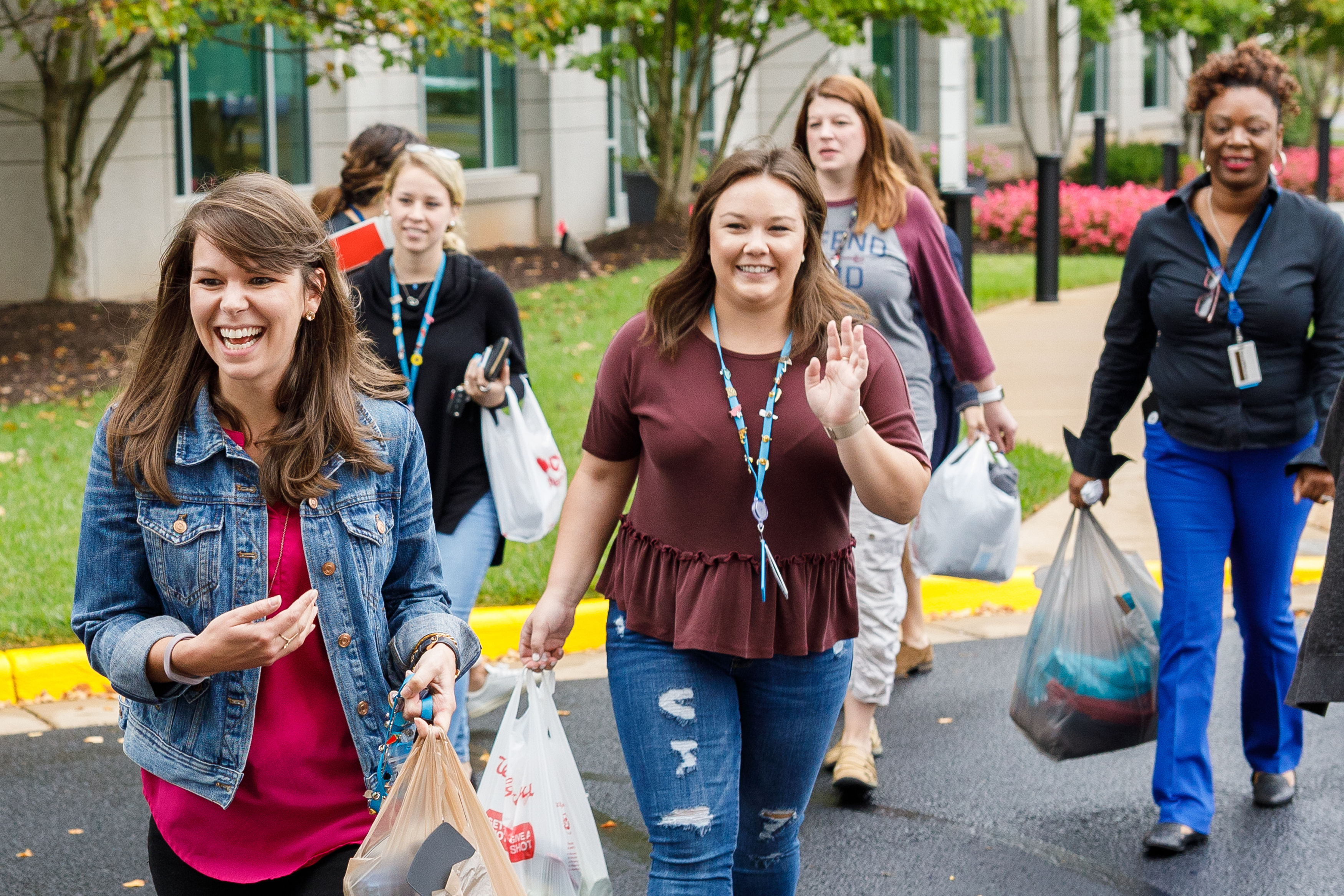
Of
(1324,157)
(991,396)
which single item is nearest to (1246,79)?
(991,396)

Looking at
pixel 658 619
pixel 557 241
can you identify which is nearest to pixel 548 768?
pixel 658 619

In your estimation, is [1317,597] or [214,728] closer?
[214,728]

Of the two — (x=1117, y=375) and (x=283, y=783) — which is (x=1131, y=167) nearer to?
(x=1117, y=375)

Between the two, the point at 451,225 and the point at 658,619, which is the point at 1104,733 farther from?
the point at 451,225

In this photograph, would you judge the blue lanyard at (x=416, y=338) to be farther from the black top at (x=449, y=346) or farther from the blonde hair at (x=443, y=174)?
the blonde hair at (x=443, y=174)

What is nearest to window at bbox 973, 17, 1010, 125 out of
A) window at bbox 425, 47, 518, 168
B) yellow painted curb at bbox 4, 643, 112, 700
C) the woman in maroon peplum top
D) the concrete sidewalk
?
window at bbox 425, 47, 518, 168

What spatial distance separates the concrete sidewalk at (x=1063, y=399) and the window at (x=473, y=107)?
7039 mm

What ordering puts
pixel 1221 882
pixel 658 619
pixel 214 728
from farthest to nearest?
1. pixel 1221 882
2. pixel 658 619
3. pixel 214 728

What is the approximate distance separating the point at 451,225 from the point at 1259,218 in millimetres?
2393

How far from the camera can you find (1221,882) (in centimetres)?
441


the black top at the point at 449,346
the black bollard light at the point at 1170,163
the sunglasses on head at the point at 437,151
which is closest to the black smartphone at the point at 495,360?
the black top at the point at 449,346

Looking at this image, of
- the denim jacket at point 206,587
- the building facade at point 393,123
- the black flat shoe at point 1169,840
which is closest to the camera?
the denim jacket at point 206,587

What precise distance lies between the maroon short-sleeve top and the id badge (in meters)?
1.66

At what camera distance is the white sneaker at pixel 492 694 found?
5473mm
